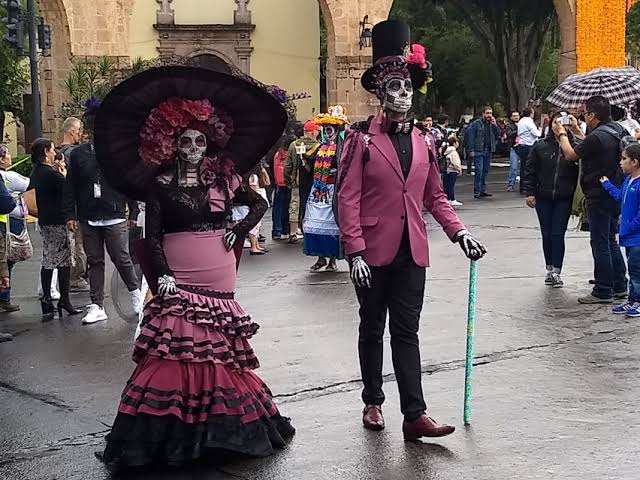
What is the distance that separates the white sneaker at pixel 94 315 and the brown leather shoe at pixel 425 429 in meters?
4.77

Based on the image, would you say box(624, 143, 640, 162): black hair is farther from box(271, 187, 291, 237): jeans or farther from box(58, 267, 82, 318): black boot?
box(271, 187, 291, 237): jeans

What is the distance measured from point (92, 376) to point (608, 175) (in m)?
5.28

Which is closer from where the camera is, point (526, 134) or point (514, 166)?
point (526, 134)

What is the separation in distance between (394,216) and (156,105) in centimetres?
145

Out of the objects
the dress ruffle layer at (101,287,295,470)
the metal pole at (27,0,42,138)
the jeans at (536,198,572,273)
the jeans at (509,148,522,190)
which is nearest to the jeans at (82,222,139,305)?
the dress ruffle layer at (101,287,295,470)

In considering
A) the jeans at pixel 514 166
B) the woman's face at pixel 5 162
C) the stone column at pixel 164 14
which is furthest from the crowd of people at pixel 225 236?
the stone column at pixel 164 14

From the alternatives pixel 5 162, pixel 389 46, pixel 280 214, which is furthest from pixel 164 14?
pixel 389 46

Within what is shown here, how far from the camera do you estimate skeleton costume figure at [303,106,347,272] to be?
12180 millimetres

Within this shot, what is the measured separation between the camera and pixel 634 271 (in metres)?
→ 9.20

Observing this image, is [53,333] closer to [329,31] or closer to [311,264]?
[311,264]

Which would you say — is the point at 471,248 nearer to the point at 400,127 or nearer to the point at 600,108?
the point at 400,127

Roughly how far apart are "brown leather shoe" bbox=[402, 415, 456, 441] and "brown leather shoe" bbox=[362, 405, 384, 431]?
247 millimetres

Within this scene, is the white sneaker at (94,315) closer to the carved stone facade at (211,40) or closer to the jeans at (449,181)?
the jeans at (449,181)

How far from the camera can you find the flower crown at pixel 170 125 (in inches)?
220
